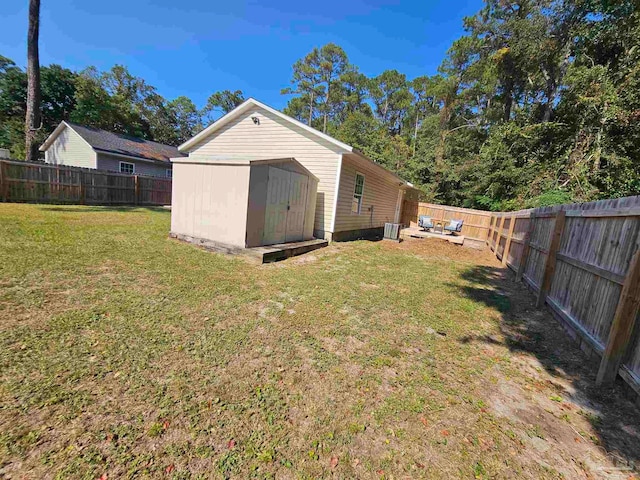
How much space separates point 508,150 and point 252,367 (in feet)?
65.8

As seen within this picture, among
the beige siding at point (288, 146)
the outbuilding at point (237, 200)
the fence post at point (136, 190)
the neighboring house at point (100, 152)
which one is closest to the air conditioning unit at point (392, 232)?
the beige siding at point (288, 146)

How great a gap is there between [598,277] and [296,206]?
246 inches

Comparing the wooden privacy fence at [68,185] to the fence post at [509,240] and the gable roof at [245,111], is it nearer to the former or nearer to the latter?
the gable roof at [245,111]

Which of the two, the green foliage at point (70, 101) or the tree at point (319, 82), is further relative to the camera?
the tree at point (319, 82)

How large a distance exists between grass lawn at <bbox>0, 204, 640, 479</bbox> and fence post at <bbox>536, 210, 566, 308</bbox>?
45cm

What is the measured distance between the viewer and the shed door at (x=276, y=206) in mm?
6777

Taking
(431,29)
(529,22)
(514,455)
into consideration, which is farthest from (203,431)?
(431,29)

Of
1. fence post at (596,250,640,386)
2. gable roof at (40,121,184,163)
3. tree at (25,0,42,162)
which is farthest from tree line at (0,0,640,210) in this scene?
tree at (25,0,42,162)

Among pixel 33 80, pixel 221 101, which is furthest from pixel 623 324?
pixel 221 101

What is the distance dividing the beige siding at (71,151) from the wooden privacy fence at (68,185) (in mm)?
4958

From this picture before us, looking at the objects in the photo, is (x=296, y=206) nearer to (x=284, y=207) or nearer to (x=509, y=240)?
(x=284, y=207)

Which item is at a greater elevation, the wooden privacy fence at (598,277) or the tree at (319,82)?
the tree at (319,82)

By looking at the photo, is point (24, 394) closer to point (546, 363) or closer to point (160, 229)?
point (546, 363)

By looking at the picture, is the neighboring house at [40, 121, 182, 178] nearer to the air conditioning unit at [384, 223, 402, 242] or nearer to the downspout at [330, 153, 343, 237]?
the downspout at [330, 153, 343, 237]
